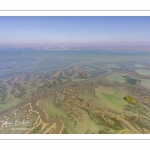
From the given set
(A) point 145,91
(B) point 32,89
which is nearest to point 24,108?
(B) point 32,89

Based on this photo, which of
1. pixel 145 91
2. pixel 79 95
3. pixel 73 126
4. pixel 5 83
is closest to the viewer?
pixel 73 126

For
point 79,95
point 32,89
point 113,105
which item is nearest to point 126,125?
point 113,105
